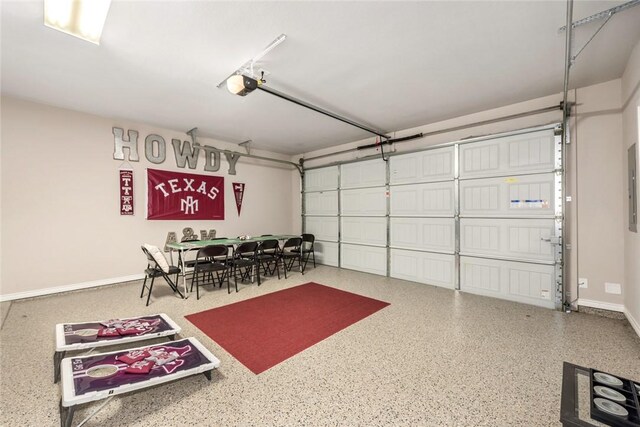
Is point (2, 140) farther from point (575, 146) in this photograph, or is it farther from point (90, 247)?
point (575, 146)

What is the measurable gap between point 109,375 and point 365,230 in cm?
488

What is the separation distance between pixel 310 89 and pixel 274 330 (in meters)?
3.07

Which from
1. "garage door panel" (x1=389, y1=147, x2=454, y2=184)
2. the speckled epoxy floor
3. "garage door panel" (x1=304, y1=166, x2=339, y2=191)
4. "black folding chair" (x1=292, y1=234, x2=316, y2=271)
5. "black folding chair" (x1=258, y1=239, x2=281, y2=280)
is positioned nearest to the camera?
the speckled epoxy floor

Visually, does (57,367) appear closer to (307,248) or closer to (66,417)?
(66,417)

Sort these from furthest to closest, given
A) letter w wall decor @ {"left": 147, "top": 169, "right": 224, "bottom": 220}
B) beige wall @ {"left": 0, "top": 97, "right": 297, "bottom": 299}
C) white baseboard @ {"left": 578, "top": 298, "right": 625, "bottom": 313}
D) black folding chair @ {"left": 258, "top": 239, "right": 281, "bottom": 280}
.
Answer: black folding chair @ {"left": 258, "top": 239, "right": 281, "bottom": 280}, letter w wall decor @ {"left": 147, "top": 169, "right": 224, "bottom": 220}, beige wall @ {"left": 0, "top": 97, "right": 297, "bottom": 299}, white baseboard @ {"left": 578, "top": 298, "right": 625, "bottom": 313}

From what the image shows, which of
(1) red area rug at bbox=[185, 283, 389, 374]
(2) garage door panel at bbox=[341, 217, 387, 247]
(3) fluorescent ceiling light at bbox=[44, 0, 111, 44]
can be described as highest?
(3) fluorescent ceiling light at bbox=[44, 0, 111, 44]

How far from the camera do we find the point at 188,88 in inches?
139

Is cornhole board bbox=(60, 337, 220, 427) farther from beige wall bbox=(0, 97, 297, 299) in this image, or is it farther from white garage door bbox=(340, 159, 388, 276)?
white garage door bbox=(340, 159, 388, 276)

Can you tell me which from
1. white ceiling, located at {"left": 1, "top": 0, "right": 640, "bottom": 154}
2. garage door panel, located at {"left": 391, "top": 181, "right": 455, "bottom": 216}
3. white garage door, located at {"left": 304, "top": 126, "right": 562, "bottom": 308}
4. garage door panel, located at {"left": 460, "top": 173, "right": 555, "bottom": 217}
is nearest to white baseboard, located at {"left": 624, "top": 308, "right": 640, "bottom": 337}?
white garage door, located at {"left": 304, "top": 126, "right": 562, "bottom": 308}

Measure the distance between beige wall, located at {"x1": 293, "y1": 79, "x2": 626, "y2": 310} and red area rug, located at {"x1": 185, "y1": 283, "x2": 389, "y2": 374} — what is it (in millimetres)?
2716

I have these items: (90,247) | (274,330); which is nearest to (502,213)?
(274,330)

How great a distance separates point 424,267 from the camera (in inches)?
196

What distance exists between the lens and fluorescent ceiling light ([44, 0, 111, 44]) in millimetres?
2092

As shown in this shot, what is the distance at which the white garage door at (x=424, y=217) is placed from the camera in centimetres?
466
